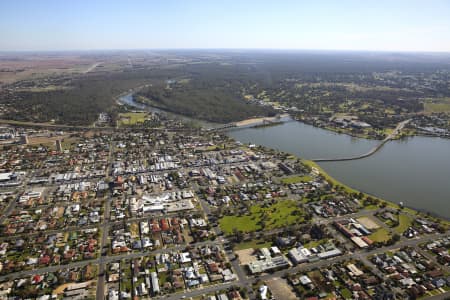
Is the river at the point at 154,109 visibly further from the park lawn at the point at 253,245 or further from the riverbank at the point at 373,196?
the park lawn at the point at 253,245

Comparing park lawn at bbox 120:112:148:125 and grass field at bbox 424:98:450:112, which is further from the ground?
grass field at bbox 424:98:450:112

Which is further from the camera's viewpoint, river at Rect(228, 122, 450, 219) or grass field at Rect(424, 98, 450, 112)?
grass field at Rect(424, 98, 450, 112)

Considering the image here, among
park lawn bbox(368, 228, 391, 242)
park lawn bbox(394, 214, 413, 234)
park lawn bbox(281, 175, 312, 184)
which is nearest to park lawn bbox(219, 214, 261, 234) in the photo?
park lawn bbox(281, 175, 312, 184)

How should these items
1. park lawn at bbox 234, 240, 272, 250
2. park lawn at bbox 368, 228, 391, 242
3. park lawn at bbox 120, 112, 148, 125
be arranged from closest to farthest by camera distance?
park lawn at bbox 234, 240, 272, 250 → park lawn at bbox 368, 228, 391, 242 → park lawn at bbox 120, 112, 148, 125

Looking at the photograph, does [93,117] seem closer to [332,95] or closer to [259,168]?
[259,168]

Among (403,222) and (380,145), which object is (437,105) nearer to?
(380,145)

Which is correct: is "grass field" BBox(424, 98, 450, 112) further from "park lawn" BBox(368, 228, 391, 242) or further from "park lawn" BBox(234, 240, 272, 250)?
"park lawn" BBox(234, 240, 272, 250)

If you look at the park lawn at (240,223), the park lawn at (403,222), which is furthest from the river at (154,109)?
the park lawn at (403,222)
